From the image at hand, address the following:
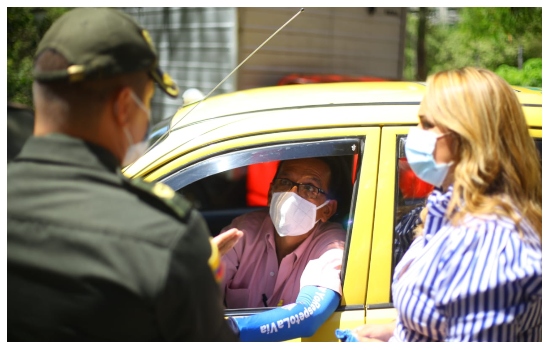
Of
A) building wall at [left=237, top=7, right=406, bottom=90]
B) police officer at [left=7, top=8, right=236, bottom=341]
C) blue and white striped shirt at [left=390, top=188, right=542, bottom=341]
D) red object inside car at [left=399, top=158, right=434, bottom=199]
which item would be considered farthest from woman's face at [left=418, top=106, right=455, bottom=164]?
building wall at [left=237, top=7, right=406, bottom=90]

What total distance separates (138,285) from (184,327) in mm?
156

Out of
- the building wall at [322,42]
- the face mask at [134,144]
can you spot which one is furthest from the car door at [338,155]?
the building wall at [322,42]

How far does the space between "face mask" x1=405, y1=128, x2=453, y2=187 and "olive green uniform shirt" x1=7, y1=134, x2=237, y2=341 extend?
86 centimetres

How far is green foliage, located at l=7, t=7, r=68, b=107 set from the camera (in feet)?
23.7

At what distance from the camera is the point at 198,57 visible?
902 centimetres

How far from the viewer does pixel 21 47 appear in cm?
782

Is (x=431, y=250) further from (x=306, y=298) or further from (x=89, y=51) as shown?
(x=89, y=51)

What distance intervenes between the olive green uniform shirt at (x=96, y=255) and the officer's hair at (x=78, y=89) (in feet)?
0.25

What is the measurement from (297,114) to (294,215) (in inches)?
20.2

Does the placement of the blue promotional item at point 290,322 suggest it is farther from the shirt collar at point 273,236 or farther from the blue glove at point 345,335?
the shirt collar at point 273,236

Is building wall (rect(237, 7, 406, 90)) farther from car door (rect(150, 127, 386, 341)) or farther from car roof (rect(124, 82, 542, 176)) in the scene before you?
car door (rect(150, 127, 386, 341))

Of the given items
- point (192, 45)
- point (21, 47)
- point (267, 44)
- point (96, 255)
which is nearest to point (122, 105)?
point (96, 255)

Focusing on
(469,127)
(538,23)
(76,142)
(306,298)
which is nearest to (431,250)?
(469,127)

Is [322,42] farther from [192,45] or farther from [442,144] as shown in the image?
[442,144]
